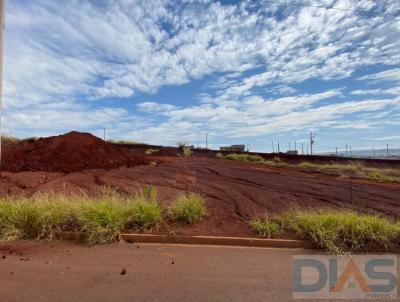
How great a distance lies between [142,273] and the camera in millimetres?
6449

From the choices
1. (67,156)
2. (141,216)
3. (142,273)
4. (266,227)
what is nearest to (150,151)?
(67,156)

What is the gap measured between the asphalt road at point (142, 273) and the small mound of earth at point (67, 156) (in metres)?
9.03

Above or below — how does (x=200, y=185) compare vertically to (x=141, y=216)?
above

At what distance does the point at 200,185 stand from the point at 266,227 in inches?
201

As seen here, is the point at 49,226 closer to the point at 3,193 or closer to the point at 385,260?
the point at 3,193

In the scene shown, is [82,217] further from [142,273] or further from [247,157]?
[247,157]

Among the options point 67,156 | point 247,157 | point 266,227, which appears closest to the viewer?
point 266,227

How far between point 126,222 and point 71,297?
362 centimetres

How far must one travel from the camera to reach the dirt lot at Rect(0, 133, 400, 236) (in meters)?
10.7

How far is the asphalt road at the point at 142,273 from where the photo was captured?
5.45 metres

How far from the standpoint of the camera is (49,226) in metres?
8.59

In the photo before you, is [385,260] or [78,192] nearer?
[385,260]

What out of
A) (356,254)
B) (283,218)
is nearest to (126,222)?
(283,218)

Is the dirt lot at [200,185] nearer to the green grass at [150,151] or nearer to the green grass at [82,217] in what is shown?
the green grass at [82,217]
